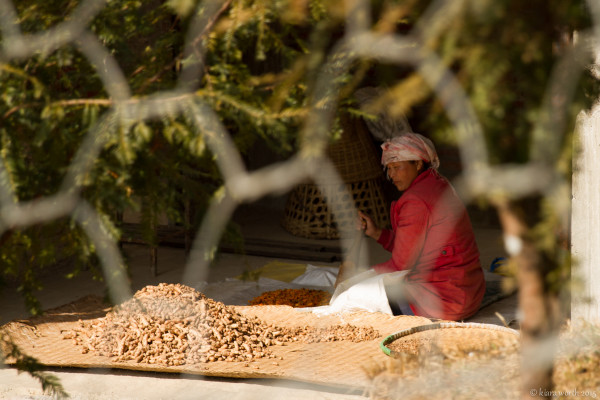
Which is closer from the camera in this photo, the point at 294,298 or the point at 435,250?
the point at 435,250

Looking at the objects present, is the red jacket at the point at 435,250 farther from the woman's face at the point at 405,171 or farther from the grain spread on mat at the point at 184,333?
the grain spread on mat at the point at 184,333

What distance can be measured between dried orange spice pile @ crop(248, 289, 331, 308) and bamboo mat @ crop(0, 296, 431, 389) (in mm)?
212

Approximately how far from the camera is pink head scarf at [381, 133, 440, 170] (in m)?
2.99

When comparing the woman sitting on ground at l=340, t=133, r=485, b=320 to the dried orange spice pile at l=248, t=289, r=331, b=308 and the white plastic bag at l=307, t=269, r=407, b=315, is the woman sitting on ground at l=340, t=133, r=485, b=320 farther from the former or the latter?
the dried orange spice pile at l=248, t=289, r=331, b=308

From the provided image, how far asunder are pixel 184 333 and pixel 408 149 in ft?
3.80

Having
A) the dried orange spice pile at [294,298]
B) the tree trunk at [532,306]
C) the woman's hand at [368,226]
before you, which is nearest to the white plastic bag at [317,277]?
the dried orange spice pile at [294,298]

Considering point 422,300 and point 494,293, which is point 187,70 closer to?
point 422,300

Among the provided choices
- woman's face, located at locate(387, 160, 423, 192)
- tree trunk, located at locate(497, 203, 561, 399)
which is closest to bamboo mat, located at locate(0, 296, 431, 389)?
woman's face, located at locate(387, 160, 423, 192)

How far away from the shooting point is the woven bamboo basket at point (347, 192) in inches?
197

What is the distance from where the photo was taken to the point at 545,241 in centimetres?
96

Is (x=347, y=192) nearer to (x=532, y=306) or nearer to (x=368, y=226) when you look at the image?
(x=368, y=226)

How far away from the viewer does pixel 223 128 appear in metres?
1.13

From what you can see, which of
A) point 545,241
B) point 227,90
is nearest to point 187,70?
point 227,90

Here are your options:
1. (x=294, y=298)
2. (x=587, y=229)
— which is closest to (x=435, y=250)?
(x=294, y=298)
